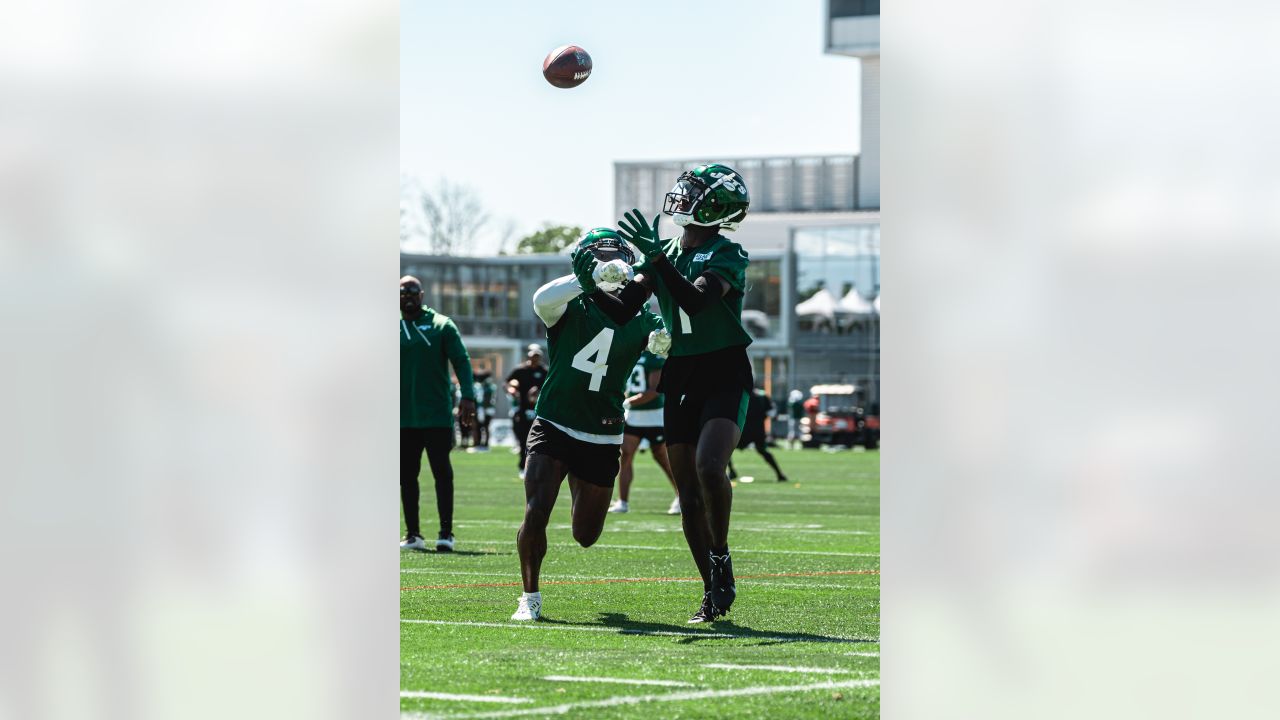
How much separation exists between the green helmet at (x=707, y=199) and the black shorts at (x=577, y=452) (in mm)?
1168

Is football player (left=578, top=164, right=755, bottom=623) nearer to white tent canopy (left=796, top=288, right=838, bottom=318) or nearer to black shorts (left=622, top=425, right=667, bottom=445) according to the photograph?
black shorts (left=622, top=425, right=667, bottom=445)

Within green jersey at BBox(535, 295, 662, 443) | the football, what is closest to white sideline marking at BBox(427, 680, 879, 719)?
green jersey at BBox(535, 295, 662, 443)

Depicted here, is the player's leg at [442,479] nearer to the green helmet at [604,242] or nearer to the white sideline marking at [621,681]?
the green helmet at [604,242]

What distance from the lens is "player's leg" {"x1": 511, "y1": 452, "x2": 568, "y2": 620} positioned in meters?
7.61

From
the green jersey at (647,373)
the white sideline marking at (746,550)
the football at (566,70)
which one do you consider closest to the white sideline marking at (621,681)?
the football at (566,70)

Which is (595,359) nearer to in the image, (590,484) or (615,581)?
(590,484)

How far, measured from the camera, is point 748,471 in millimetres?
27719

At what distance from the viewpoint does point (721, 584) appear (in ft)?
24.5

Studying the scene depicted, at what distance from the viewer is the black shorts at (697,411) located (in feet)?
24.4

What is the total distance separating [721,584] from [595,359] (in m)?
1.28
